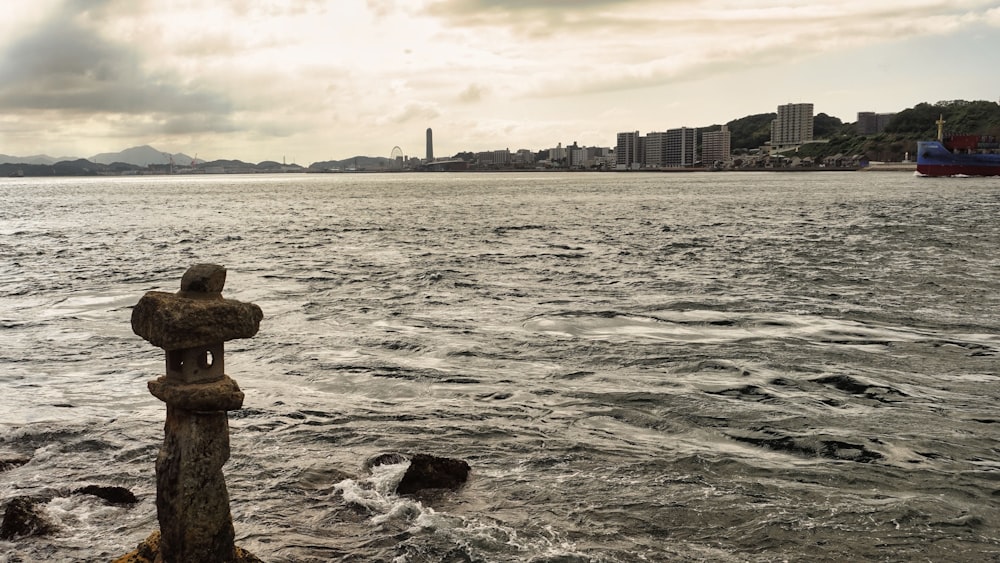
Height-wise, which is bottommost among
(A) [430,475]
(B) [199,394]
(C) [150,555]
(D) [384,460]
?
(D) [384,460]

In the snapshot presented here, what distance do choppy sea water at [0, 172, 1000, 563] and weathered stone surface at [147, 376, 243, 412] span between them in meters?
2.69

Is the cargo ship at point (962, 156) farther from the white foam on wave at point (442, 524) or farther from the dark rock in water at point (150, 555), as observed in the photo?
the dark rock in water at point (150, 555)

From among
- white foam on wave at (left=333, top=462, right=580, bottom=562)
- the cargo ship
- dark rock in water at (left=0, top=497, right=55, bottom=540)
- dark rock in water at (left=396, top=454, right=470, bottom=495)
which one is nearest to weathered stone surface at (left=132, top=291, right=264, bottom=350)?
white foam on wave at (left=333, top=462, right=580, bottom=562)

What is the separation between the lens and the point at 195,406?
6199 millimetres

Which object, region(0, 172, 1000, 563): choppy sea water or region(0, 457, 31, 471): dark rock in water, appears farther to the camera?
region(0, 457, 31, 471): dark rock in water

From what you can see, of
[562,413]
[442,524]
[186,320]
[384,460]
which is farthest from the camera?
[562,413]

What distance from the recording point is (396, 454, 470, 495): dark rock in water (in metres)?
9.97

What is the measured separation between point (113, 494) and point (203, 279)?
15.6 ft

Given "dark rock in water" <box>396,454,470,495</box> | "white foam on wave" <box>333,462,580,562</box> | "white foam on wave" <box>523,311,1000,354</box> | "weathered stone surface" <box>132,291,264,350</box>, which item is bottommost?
"white foam on wave" <box>523,311,1000,354</box>

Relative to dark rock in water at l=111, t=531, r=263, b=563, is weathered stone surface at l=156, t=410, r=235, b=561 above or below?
above

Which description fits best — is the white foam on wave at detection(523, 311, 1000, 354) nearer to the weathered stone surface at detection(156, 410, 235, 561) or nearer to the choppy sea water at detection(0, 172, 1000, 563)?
the choppy sea water at detection(0, 172, 1000, 563)

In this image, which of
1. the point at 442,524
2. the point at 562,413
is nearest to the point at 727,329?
the point at 562,413

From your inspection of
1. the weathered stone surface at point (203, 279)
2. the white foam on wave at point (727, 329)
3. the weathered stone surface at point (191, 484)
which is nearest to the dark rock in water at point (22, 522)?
the weathered stone surface at point (191, 484)

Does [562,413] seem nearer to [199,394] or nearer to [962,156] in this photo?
[199,394]
